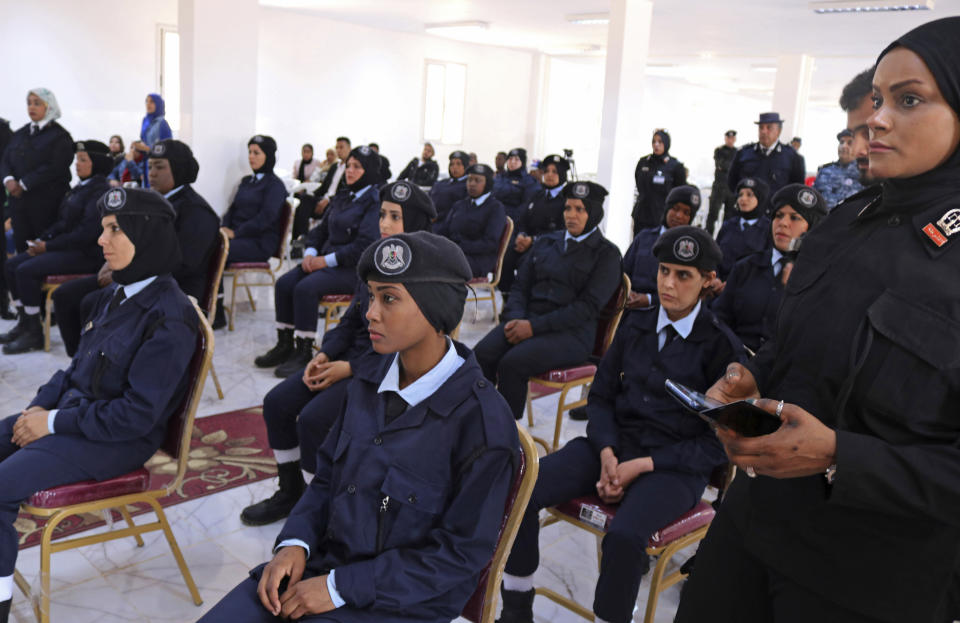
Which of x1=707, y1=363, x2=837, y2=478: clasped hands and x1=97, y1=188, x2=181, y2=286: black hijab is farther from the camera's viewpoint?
x1=97, y1=188, x2=181, y2=286: black hijab

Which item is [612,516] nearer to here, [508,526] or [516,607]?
[516,607]

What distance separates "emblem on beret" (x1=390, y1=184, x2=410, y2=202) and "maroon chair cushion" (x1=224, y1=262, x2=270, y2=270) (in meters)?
2.13

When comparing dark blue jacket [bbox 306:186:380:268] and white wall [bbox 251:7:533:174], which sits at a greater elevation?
white wall [bbox 251:7:533:174]

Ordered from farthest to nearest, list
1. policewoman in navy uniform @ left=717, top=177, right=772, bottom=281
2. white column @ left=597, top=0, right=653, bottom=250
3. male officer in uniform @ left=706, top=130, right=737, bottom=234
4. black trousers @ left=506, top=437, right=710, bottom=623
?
1. male officer in uniform @ left=706, top=130, right=737, bottom=234
2. white column @ left=597, top=0, right=653, bottom=250
3. policewoman in navy uniform @ left=717, top=177, right=772, bottom=281
4. black trousers @ left=506, top=437, right=710, bottom=623

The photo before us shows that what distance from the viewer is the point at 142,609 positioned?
239cm

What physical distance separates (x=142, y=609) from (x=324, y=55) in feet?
40.1

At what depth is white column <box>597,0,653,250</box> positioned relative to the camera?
8258mm

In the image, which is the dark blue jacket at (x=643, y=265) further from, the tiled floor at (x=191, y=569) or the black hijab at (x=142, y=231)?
the black hijab at (x=142, y=231)

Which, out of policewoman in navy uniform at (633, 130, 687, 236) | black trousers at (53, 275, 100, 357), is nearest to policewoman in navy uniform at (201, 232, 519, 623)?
black trousers at (53, 275, 100, 357)

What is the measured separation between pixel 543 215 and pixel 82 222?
3.61 m

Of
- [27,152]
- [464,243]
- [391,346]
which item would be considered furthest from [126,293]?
[27,152]

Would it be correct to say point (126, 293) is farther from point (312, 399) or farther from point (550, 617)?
point (550, 617)

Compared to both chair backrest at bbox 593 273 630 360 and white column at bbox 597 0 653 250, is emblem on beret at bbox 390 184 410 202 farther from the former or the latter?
white column at bbox 597 0 653 250

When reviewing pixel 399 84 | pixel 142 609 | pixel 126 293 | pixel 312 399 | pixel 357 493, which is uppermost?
pixel 399 84
